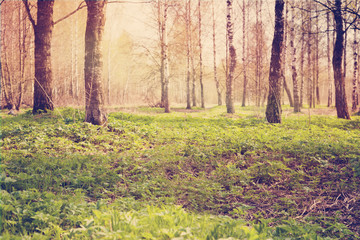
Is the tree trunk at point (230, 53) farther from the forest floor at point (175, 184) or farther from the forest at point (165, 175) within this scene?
the forest floor at point (175, 184)

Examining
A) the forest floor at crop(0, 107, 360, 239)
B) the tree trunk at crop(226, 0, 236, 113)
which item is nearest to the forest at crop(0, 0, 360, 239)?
the forest floor at crop(0, 107, 360, 239)

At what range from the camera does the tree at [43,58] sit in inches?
405

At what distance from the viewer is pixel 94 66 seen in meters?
8.37

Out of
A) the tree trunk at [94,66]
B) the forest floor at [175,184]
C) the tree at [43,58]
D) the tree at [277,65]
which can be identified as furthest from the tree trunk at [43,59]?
the tree at [277,65]

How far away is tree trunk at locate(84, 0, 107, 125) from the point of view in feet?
27.1

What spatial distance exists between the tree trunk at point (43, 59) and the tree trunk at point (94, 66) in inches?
122

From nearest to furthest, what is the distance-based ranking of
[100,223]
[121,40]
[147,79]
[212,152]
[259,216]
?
[100,223] → [259,216] → [212,152] → [147,79] → [121,40]

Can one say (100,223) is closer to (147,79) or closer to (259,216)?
(259,216)

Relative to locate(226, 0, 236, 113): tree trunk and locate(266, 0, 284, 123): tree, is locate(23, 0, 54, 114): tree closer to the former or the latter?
locate(266, 0, 284, 123): tree

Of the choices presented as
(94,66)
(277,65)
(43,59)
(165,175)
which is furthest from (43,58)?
(277,65)

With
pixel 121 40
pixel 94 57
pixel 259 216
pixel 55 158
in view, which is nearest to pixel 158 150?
pixel 55 158

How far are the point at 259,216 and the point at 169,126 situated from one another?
20.8 ft

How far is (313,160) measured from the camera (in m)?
5.68

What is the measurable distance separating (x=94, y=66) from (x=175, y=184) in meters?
5.42
